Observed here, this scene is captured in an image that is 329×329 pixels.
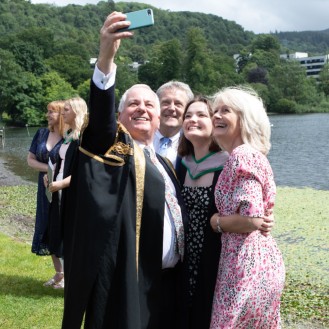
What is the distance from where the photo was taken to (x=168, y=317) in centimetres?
315

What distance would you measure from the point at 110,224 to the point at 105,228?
1.3 inches

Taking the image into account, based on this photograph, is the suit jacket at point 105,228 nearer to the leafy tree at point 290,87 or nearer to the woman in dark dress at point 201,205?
the woman in dark dress at point 201,205

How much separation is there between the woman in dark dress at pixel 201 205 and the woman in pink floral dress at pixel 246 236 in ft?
0.33

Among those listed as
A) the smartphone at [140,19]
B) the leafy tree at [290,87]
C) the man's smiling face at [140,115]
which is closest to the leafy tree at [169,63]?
the leafy tree at [290,87]

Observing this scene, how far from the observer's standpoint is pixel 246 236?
304 centimetres

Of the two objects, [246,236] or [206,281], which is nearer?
[246,236]

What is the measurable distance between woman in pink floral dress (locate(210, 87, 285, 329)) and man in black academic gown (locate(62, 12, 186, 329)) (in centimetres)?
37

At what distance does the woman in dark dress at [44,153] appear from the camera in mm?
6520

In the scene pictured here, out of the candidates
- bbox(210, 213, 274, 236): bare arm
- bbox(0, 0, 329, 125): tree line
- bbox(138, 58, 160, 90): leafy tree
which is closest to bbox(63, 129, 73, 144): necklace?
bbox(210, 213, 274, 236): bare arm

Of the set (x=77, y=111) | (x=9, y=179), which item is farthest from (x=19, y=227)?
(x=9, y=179)

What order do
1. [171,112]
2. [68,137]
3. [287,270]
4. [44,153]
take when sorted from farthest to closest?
[287,270]
[44,153]
[68,137]
[171,112]

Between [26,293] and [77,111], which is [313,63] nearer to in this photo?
[77,111]

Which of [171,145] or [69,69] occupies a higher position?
[69,69]

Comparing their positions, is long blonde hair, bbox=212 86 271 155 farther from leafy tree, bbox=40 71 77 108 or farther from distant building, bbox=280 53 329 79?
distant building, bbox=280 53 329 79
